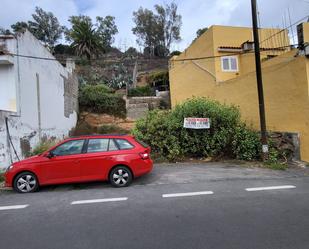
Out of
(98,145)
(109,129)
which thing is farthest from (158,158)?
(109,129)

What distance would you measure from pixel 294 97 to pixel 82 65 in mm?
33383

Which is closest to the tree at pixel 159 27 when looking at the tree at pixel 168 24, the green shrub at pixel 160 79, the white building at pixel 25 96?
the tree at pixel 168 24

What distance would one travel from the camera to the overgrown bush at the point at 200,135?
11.5m

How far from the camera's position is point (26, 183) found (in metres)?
7.27

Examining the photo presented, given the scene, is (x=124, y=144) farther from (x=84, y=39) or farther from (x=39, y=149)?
(x=84, y=39)

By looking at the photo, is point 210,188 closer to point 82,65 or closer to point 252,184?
point 252,184

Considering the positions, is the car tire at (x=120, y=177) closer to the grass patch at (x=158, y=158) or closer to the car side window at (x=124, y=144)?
the car side window at (x=124, y=144)

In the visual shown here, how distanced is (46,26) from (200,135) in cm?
5194

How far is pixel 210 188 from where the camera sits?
22.7 ft

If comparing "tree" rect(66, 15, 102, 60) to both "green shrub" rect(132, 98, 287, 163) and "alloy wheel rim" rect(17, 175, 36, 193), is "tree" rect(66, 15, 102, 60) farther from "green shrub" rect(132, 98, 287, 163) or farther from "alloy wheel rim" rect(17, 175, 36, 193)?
"alloy wheel rim" rect(17, 175, 36, 193)

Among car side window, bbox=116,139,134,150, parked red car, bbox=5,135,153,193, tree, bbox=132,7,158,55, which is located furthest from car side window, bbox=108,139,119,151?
tree, bbox=132,7,158,55

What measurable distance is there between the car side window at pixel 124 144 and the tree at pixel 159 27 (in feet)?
156

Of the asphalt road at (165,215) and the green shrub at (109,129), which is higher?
the green shrub at (109,129)

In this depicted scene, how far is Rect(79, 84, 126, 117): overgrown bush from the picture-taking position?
2447 cm
